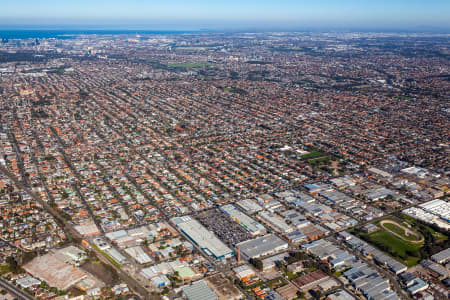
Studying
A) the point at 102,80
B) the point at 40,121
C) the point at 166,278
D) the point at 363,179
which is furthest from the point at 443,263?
the point at 102,80

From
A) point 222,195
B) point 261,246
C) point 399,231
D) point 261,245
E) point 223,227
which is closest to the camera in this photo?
point 261,246

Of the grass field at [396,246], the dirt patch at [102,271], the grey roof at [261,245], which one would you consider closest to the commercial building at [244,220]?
the grey roof at [261,245]

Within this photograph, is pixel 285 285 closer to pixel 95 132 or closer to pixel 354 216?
pixel 354 216

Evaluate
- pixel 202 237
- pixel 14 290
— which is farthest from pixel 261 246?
pixel 14 290

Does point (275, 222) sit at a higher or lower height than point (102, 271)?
higher

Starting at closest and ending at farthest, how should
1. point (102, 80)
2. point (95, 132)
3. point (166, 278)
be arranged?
point (166, 278), point (95, 132), point (102, 80)

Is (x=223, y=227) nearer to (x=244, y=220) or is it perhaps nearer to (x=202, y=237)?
(x=244, y=220)

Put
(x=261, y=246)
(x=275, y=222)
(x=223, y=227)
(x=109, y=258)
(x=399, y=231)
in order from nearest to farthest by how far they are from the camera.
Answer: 1. (x=109, y=258)
2. (x=261, y=246)
3. (x=223, y=227)
4. (x=399, y=231)
5. (x=275, y=222)

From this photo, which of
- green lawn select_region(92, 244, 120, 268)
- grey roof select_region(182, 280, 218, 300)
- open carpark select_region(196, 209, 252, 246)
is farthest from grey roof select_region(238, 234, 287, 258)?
green lawn select_region(92, 244, 120, 268)

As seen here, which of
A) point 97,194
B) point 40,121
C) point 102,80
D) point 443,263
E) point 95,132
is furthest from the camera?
point 102,80
